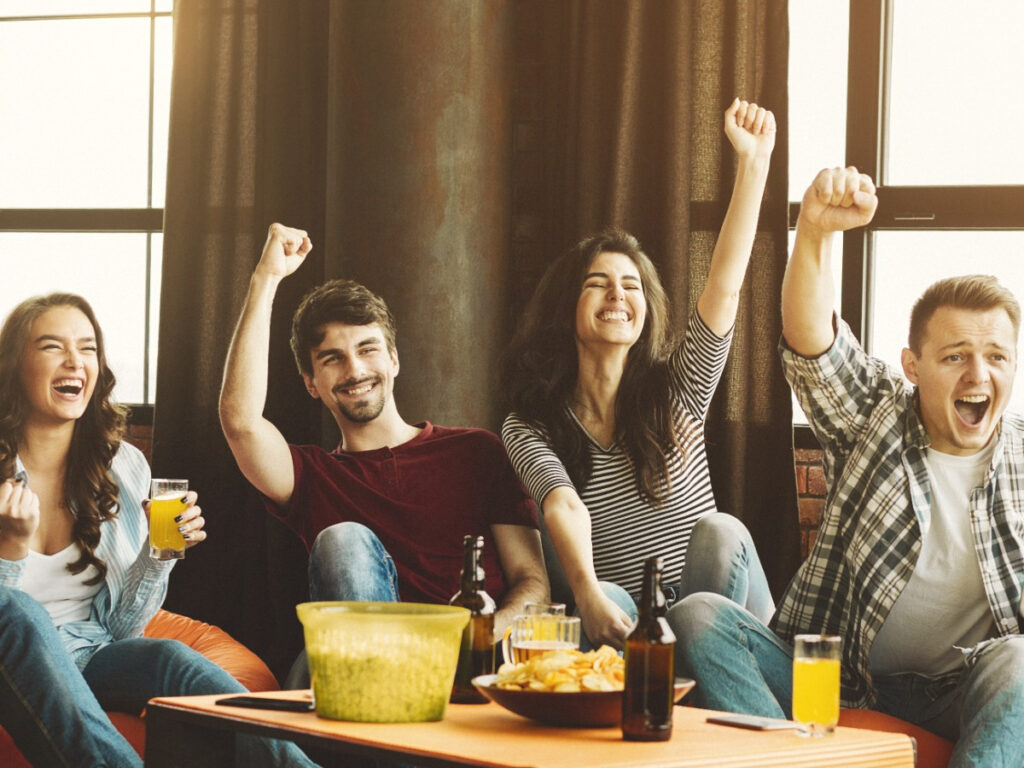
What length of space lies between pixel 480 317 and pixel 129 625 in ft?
4.15

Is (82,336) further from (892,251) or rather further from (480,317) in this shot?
(892,251)

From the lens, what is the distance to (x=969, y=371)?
2289 millimetres

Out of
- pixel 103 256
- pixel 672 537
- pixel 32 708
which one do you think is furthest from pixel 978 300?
pixel 103 256

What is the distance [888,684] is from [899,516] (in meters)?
0.31

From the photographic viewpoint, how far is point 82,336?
9.14 ft

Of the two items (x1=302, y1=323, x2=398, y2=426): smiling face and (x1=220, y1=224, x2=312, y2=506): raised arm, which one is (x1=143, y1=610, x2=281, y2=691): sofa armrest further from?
(x1=302, y1=323, x2=398, y2=426): smiling face

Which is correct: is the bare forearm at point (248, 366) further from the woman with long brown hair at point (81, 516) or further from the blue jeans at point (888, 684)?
the blue jeans at point (888, 684)

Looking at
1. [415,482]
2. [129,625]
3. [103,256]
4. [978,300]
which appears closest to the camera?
[978,300]

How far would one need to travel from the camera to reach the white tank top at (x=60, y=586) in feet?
8.55

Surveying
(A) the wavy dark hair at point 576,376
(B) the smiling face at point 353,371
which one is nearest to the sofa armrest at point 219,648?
(B) the smiling face at point 353,371

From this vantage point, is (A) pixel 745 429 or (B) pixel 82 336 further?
(A) pixel 745 429

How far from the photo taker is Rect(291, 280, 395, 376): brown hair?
2.93 meters

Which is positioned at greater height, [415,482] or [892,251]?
[892,251]

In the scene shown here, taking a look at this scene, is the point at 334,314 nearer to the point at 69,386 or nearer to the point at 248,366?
the point at 248,366
